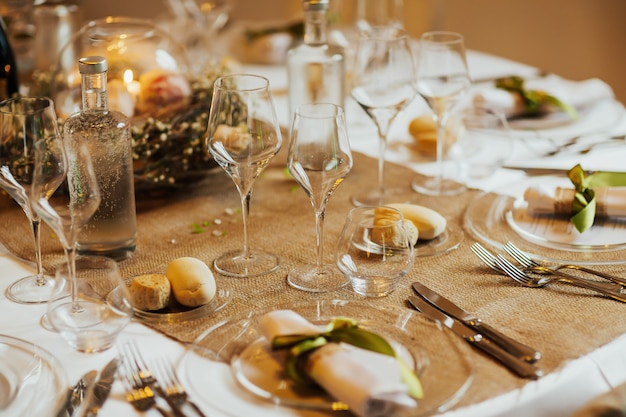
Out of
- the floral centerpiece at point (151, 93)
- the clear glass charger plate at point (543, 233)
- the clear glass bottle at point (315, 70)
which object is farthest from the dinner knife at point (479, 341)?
the clear glass bottle at point (315, 70)

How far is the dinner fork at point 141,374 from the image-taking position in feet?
2.81

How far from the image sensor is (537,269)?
1166 millimetres

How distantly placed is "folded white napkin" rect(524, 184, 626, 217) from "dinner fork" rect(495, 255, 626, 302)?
187mm

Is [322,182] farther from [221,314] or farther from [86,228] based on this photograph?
[86,228]

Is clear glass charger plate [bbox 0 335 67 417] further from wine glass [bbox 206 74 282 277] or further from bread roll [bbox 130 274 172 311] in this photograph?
wine glass [bbox 206 74 282 277]

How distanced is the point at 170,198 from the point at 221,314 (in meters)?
0.50

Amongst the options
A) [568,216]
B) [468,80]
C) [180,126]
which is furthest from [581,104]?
[180,126]

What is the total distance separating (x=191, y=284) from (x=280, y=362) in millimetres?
227

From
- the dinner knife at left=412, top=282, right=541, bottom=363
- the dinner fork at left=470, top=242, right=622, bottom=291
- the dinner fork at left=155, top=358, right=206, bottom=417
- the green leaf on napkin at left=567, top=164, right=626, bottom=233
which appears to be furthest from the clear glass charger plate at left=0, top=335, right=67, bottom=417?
the green leaf on napkin at left=567, top=164, right=626, bottom=233

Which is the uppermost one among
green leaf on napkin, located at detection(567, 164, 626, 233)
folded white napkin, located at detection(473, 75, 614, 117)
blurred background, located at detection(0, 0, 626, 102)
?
folded white napkin, located at detection(473, 75, 614, 117)

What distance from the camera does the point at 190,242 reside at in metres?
1.34

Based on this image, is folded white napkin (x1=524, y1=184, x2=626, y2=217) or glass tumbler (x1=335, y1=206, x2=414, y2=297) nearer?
glass tumbler (x1=335, y1=206, x2=414, y2=297)

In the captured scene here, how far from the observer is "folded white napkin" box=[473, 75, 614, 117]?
1.85 metres

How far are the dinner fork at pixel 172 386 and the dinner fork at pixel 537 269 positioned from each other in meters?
0.52
